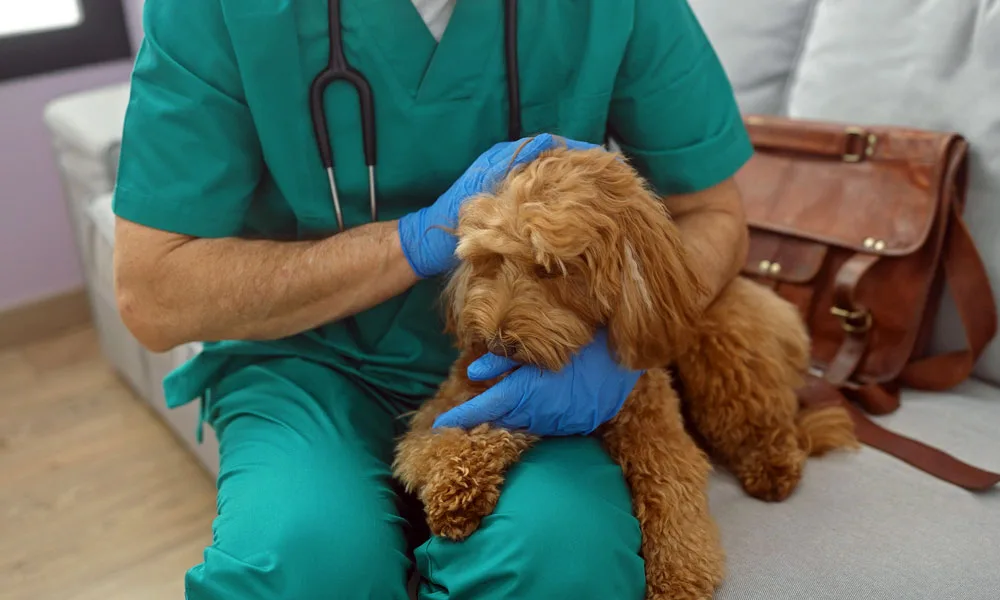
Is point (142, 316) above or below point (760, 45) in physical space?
below

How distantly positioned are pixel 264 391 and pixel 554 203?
58 centimetres

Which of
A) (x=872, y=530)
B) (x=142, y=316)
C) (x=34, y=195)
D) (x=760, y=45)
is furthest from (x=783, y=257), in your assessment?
(x=34, y=195)

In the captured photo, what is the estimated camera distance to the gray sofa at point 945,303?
1.28 metres

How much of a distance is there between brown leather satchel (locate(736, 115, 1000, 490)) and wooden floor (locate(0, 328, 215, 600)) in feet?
4.66

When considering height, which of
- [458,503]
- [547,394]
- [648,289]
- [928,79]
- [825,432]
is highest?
[928,79]

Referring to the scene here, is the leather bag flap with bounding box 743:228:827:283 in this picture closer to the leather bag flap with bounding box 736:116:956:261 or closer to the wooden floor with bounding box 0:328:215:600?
the leather bag flap with bounding box 736:116:956:261

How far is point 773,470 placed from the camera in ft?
4.82

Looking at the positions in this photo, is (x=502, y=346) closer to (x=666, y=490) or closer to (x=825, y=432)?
(x=666, y=490)

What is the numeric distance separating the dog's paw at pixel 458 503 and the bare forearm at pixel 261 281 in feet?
1.03

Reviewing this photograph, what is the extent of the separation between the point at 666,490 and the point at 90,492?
162 centimetres

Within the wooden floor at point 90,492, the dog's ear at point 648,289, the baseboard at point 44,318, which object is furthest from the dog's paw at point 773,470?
the baseboard at point 44,318

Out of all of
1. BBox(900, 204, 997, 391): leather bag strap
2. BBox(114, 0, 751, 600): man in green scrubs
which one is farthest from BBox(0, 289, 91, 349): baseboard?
BBox(900, 204, 997, 391): leather bag strap

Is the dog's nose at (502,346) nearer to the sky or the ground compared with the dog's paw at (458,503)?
nearer to the sky

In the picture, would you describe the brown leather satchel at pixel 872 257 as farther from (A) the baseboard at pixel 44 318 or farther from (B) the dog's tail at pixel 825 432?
(A) the baseboard at pixel 44 318
